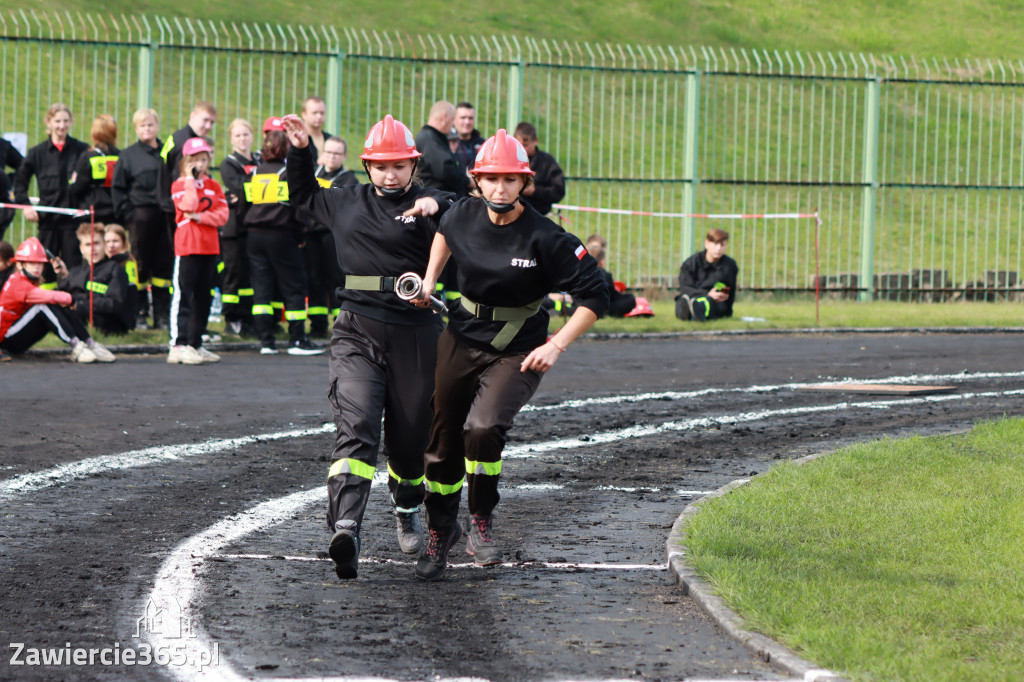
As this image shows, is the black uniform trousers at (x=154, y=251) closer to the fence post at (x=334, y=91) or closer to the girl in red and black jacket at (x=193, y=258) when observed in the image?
the girl in red and black jacket at (x=193, y=258)

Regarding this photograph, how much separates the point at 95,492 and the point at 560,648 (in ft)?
12.0

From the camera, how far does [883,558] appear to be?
249 inches

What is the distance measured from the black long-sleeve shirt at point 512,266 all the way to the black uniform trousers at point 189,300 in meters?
7.17

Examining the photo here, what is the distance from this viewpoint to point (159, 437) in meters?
9.76

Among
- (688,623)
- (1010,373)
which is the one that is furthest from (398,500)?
(1010,373)

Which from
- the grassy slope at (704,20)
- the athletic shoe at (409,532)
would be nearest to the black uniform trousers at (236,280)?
the athletic shoe at (409,532)

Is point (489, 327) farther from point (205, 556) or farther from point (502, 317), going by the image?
point (205, 556)

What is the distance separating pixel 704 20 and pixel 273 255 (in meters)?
52.5

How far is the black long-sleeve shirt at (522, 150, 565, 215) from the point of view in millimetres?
15812

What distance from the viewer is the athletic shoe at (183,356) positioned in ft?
43.8

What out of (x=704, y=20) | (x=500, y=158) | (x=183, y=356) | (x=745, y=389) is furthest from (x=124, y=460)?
(x=704, y=20)

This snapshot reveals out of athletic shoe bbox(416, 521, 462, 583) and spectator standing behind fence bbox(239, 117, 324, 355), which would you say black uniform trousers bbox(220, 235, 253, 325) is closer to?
spectator standing behind fence bbox(239, 117, 324, 355)

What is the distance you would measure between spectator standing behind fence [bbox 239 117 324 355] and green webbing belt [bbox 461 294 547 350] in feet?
26.0

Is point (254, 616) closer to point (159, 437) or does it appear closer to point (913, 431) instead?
point (159, 437)
